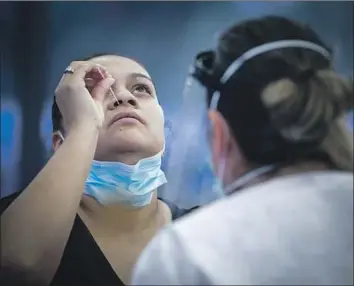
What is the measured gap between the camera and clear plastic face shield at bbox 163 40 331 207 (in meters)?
1.12

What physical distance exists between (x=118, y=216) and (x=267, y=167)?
311 mm

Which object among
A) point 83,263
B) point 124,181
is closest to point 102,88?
point 124,181

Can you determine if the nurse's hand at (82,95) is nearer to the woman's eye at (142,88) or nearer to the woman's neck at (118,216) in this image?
the woman's eye at (142,88)

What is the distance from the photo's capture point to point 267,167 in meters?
1.07

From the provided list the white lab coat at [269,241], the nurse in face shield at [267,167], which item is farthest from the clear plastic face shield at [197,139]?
the white lab coat at [269,241]

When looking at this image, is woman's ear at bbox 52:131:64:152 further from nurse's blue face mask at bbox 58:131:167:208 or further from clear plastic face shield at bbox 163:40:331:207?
clear plastic face shield at bbox 163:40:331:207

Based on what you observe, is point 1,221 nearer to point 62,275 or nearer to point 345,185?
point 62,275

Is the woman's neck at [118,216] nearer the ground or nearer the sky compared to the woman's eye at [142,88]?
nearer the ground

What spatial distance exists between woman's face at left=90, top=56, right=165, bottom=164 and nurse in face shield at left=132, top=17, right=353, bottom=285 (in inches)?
2.5

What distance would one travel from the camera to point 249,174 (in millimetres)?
1081

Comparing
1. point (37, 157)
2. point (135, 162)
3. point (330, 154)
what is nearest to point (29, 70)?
point (37, 157)

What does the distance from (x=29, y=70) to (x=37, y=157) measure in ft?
0.58

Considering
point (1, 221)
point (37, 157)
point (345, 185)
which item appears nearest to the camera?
point (345, 185)

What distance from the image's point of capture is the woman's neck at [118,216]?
3.92 feet
